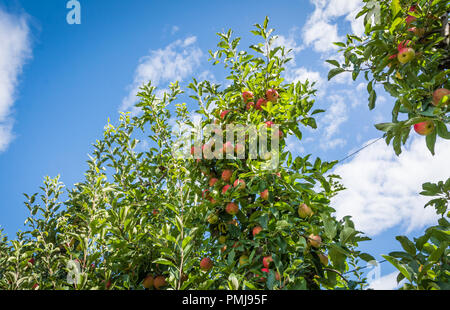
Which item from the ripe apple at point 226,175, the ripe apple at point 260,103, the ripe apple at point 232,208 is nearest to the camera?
the ripe apple at point 232,208

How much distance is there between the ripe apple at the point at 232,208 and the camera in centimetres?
262

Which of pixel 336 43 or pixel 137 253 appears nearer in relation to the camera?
pixel 137 253

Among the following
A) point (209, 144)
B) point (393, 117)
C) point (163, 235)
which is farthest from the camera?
point (209, 144)

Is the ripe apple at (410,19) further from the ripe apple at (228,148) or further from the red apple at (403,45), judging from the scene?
the ripe apple at (228,148)

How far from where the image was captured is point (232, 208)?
262cm

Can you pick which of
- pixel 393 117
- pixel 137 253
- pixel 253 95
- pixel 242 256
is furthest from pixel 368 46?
pixel 137 253

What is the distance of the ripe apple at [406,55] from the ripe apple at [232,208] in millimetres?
1847

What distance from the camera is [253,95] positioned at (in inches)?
136

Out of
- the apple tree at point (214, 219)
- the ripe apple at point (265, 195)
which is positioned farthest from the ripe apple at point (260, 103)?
the ripe apple at point (265, 195)

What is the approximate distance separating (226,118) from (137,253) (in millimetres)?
1870

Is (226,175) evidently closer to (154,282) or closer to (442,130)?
(154,282)

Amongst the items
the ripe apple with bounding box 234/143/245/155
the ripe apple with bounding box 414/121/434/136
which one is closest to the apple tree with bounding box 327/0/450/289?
the ripe apple with bounding box 414/121/434/136

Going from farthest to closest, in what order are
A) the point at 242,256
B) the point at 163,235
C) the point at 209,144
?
the point at 209,144 → the point at 242,256 → the point at 163,235
